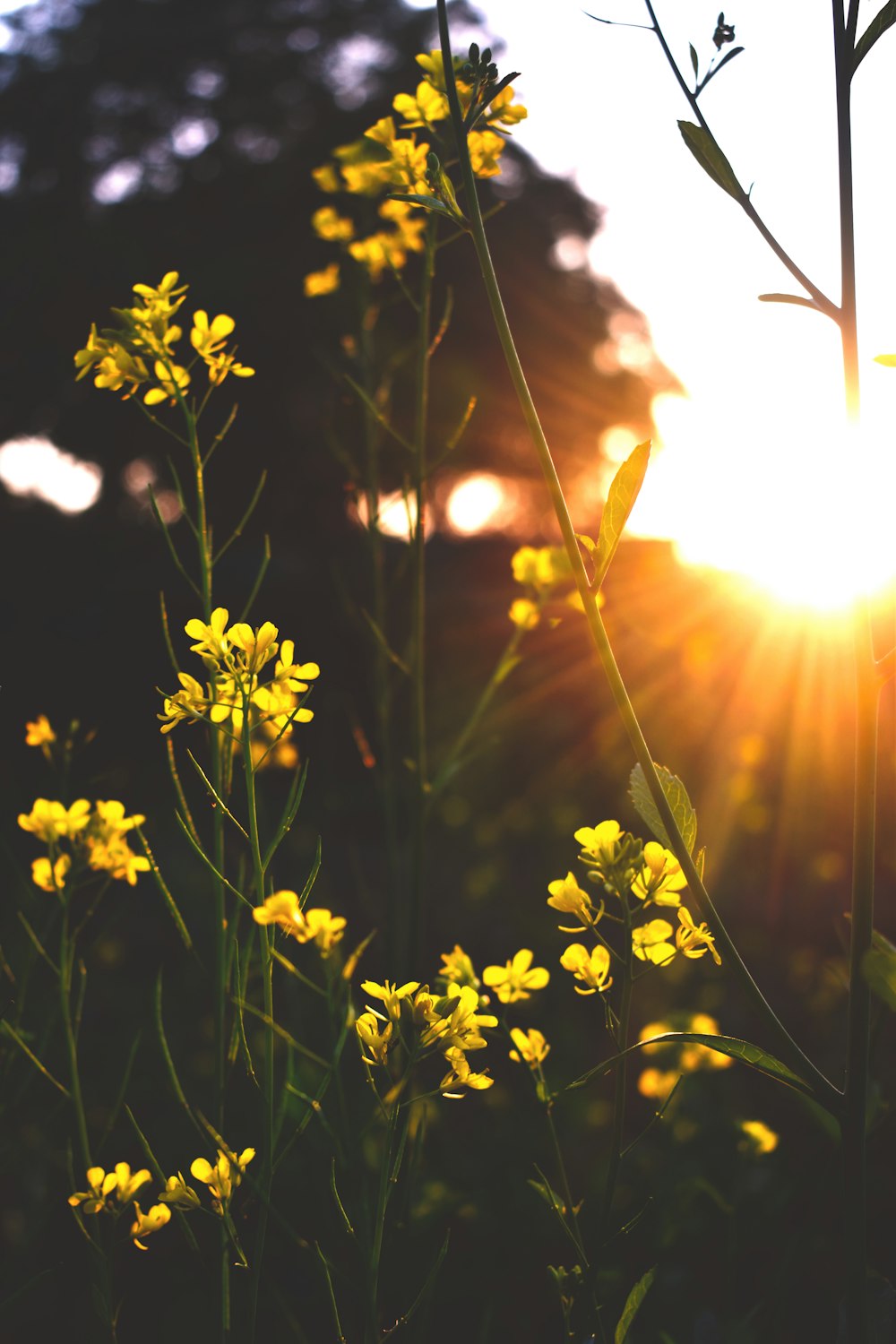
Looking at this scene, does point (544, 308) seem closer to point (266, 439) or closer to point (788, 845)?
point (266, 439)

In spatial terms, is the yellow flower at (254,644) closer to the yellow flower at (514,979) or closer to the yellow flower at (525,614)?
the yellow flower at (514,979)

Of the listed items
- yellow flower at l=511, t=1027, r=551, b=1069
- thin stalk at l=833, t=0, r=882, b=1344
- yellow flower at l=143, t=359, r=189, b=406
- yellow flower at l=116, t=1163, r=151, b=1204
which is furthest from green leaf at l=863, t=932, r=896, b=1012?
yellow flower at l=143, t=359, r=189, b=406

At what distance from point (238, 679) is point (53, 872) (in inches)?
19.7

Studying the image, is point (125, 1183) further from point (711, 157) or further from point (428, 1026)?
point (711, 157)

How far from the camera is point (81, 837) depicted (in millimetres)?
1168

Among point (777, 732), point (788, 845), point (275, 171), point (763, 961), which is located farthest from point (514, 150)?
point (763, 961)

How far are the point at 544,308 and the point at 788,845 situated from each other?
7673 millimetres

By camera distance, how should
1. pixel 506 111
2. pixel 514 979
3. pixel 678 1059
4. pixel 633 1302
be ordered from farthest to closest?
1. pixel 678 1059
2. pixel 506 111
3. pixel 514 979
4. pixel 633 1302

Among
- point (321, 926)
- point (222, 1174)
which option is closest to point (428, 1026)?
point (321, 926)

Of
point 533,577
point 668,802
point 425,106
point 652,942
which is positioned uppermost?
point 425,106

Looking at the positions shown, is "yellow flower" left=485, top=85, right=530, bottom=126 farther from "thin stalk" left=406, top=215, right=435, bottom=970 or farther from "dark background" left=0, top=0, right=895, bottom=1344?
"dark background" left=0, top=0, right=895, bottom=1344

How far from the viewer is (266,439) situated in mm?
8625

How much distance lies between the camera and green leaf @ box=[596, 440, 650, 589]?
66 centimetres

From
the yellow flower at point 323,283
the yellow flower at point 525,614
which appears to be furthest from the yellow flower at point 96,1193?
the yellow flower at point 323,283
